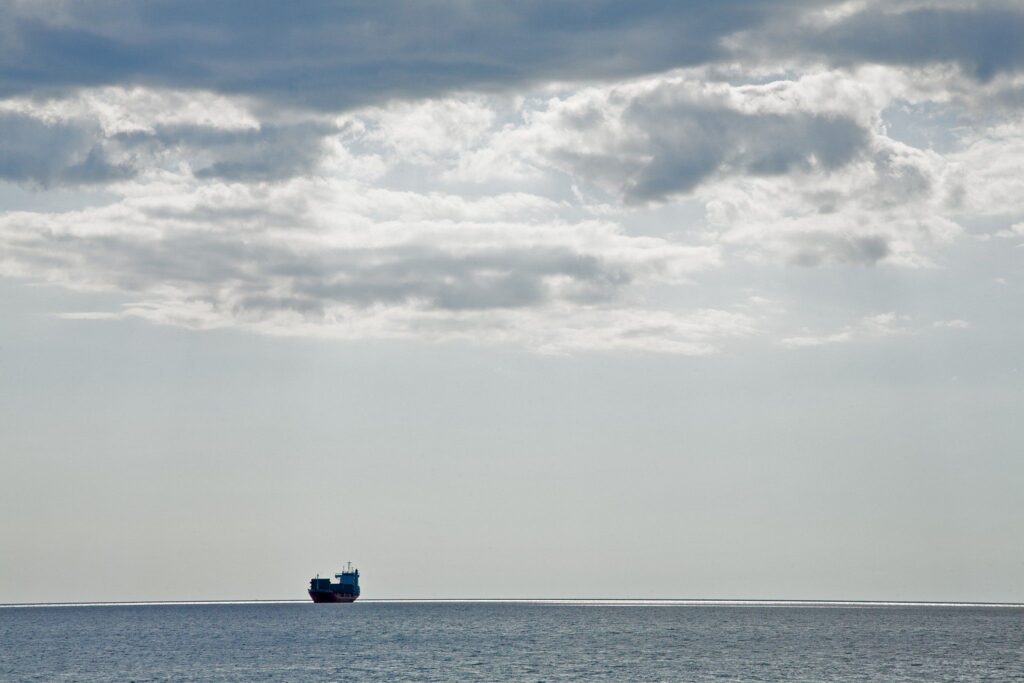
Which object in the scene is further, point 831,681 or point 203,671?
point 203,671

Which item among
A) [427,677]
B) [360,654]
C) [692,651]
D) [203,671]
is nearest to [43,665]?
[203,671]

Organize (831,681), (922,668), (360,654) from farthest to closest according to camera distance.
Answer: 1. (360,654)
2. (922,668)
3. (831,681)

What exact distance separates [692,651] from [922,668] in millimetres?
39740

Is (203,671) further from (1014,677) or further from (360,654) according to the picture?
(1014,677)

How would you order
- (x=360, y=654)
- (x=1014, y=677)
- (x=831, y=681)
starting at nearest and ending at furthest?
(x=831, y=681) < (x=1014, y=677) < (x=360, y=654)

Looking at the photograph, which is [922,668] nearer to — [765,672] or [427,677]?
[765,672]

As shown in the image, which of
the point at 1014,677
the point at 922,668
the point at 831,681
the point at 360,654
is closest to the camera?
the point at 831,681

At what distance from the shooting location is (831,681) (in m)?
136

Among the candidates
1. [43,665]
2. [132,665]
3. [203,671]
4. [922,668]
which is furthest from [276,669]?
[922,668]

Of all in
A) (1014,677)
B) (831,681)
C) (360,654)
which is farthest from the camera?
(360,654)

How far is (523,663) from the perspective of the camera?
530ft

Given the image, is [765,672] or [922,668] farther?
[922,668]

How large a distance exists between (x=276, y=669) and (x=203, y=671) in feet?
28.3

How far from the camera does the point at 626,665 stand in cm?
15788
